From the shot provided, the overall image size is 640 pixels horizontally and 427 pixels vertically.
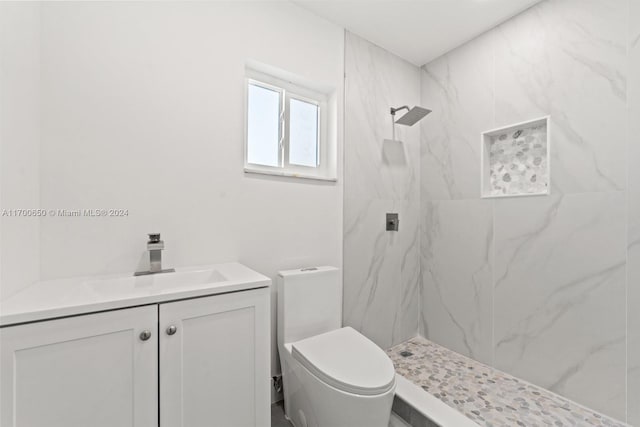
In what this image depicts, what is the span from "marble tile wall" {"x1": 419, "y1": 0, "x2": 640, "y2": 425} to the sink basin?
5.69 feet

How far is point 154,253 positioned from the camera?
3.80 feet

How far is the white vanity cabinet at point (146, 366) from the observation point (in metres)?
0.69

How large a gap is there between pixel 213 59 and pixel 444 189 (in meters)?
1.80

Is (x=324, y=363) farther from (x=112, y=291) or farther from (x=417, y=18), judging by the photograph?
(x=417, y=18)

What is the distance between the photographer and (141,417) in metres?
0.81

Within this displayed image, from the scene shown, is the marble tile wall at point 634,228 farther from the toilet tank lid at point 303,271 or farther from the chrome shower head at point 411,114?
the toilet tank lid at point 303,271

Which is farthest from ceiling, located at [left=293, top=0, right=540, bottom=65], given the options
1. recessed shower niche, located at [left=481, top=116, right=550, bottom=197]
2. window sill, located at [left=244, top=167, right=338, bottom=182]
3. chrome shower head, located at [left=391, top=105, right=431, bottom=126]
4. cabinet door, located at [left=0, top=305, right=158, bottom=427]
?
cabinet door, located at [left=0, top=305, right=158, bottom=427]

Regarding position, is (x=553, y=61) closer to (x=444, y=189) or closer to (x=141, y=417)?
(x=444, y=189)

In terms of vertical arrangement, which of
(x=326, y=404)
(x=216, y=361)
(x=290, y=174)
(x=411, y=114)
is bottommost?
(x=326, y=404)

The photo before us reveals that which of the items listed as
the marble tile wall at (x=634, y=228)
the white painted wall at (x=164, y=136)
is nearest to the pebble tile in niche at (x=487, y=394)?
the marble tile wall at (x=634, y=228)

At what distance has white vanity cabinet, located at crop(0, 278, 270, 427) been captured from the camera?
0.69 meters

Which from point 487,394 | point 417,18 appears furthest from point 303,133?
point 487,394

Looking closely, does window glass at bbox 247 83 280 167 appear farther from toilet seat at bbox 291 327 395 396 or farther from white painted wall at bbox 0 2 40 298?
toilet seat at bbox 291 327 395 396

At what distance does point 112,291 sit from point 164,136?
713 millimetres
